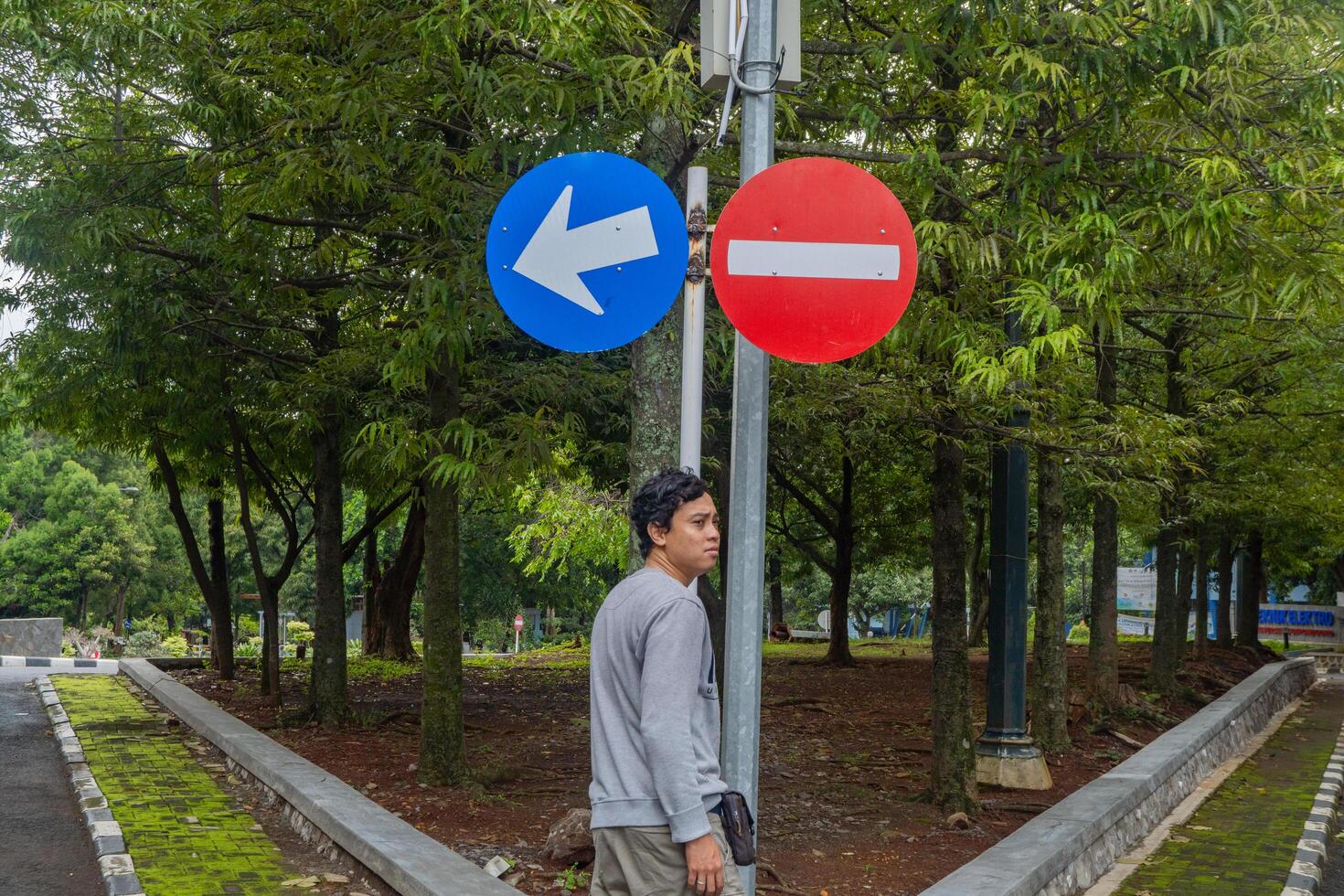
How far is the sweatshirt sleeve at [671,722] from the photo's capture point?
3.24 m

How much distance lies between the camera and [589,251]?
4141 millimetres

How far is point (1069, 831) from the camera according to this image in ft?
24.4

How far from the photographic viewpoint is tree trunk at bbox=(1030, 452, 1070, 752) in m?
13.0

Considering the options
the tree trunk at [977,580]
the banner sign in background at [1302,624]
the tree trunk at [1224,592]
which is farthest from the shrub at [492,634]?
the banner sign in background at [1302,624]

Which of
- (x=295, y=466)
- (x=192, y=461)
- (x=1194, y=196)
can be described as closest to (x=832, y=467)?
(x=295, y=466)

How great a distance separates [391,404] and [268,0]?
13.5ft

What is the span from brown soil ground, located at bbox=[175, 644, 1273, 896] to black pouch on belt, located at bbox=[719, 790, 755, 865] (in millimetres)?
3710

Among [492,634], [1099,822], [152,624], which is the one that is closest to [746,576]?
[1099,822]

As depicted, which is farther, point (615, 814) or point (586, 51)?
point (586, 51)

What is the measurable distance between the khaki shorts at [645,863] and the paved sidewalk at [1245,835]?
5299 millimetres

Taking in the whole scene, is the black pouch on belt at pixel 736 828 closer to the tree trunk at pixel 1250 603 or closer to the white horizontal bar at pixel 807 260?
the white horizontal bar at pixel 807 260

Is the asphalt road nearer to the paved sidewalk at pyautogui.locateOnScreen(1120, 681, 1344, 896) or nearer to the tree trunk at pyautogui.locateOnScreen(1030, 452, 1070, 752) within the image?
the paved sidewalk at pyautogui.locateOnScreen(1120, 681, 1344, 896)

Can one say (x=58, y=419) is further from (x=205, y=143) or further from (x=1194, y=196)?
(x=1194, y=196)

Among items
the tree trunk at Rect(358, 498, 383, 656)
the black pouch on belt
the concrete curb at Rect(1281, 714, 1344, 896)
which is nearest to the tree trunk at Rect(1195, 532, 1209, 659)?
the concrete curb at Rect(1281, 714, 1344, 896)
